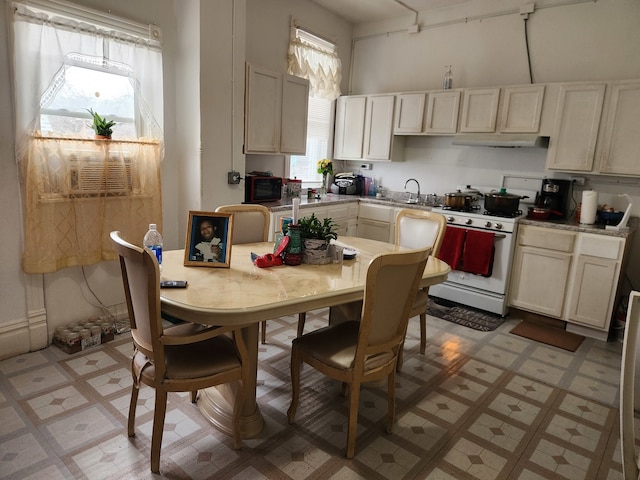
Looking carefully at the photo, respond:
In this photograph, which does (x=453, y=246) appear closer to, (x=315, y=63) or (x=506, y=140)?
(x=506, y=140)

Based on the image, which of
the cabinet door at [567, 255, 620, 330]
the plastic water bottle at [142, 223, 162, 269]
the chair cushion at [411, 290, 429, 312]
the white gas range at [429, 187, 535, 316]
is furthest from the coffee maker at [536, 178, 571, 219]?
the plastic water bottle at [142, 223, 162, 269]

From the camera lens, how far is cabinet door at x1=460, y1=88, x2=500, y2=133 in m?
3.99

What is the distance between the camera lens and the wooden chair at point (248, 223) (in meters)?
2.78

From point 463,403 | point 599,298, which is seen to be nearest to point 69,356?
point 463,403

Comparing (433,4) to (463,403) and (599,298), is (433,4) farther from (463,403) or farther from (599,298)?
(463,403)

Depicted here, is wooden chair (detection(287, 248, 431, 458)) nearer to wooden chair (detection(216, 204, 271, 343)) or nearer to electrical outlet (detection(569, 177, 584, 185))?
wooden chair (detection(216, 204, 271, 343))

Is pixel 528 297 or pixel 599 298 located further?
pixel 528 297

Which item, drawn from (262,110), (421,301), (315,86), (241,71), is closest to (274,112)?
(262,110)

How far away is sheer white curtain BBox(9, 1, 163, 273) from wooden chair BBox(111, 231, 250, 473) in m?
1.29

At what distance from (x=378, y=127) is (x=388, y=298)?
3.37 m

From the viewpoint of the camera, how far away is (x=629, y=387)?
1.37m

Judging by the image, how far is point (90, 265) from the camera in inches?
119

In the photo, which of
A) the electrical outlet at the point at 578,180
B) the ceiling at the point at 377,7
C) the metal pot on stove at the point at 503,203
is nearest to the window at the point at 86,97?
the ceiling at the point at 377,7

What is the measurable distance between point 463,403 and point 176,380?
1.69 meters
